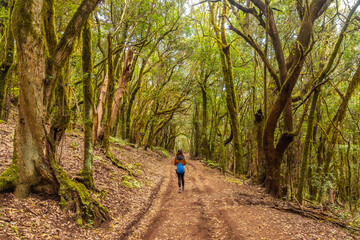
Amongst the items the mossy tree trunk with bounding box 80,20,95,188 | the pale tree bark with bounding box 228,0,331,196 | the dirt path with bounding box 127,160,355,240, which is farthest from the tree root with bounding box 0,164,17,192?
the pale tree bark with bounding box 228,0,331,196

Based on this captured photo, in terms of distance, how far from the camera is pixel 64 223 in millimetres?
4734

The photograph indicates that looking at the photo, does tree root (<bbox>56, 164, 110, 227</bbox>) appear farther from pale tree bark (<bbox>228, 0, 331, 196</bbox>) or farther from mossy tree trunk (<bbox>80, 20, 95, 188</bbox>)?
pale tree bark (<bbox>228, 0, 331, 196</bbox>)

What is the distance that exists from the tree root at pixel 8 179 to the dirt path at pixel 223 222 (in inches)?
114

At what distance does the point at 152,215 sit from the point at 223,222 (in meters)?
2.32

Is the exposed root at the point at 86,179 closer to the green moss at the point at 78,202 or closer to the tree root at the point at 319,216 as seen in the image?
the green moss at the point at 78,202

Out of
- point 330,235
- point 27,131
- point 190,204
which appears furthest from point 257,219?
point 27,131

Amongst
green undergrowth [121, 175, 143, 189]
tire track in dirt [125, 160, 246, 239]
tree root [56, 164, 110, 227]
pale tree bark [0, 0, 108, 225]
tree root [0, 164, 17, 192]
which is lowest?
tire track in dirt [125, 160, 246, 239]

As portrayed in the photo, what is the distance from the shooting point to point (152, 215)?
23.7 ft

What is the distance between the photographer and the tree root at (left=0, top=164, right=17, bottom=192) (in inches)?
177

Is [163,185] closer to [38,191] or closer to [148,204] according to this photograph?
[148,204]

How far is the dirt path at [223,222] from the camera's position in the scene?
5.69m

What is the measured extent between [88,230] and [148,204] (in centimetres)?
345

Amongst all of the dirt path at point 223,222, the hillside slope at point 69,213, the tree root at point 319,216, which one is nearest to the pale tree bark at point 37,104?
the hillside slope at point 69,213

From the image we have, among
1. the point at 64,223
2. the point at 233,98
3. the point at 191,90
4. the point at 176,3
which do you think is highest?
the point at 176,3
